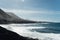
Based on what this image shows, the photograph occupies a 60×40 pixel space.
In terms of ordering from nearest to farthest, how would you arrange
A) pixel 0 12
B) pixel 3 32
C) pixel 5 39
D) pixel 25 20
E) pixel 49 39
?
pixel 5 39, pixel 3 32, pixel 49 39, pixel 0 12, pixel 25 20

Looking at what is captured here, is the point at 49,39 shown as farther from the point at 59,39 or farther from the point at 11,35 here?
the point at 11,35

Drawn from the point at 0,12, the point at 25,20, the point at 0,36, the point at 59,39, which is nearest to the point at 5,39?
the point at 0,36

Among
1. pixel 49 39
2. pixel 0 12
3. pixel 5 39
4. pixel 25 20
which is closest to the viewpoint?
pixel 5 39

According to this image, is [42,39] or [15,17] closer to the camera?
[42,39]

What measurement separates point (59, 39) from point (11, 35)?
7992mm

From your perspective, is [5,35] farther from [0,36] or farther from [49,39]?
[49,39]

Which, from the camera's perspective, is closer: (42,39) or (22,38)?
(22,38)

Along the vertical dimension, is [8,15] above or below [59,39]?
above

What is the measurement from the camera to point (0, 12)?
95.0m

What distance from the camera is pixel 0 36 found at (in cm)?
2897

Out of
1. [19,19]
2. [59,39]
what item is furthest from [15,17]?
[59,39]

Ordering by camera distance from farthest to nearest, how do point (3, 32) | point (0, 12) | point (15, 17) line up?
1. point (15, 17)
2. point (0, 12)
3. point (3, 32)

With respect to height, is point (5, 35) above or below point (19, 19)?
below

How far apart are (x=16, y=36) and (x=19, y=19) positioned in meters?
78.0
